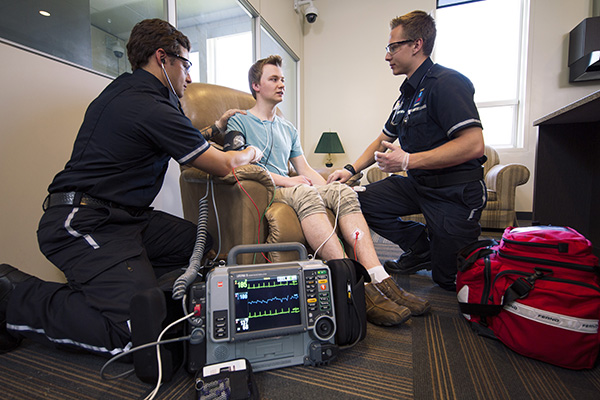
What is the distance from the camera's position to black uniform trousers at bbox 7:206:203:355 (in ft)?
3.02

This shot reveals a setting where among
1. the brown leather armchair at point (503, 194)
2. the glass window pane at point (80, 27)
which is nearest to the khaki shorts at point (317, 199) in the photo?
the glass window pane at point (80, 27)

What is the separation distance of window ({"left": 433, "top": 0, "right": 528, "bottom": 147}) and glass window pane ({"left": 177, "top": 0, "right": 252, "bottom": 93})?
2688 millimetres

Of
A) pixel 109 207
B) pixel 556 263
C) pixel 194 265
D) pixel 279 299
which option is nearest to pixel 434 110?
pixel 556 263

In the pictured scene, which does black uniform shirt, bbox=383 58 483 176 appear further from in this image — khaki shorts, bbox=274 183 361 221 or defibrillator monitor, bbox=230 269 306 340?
defibrillator monitor, bbox=230 269 306 340

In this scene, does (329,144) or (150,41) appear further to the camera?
(329,144)

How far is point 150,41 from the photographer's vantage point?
3.77ft

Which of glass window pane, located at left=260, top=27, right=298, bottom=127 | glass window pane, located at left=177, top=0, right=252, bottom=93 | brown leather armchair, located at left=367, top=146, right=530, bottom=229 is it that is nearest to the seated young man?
glass window pane, located at left=177, top=0, right=252, bottom=93

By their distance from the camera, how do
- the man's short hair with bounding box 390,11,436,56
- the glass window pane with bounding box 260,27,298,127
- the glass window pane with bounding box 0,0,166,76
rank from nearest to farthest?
the glass window pane with bounding box 0,0,166,76, the man's short hair with bounding box 390,11,436,56, the glass window pane with bounding box 260,27,298,127

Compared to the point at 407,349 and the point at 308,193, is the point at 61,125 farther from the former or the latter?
the point at 407,349

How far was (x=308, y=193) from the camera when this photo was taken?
4.50ft

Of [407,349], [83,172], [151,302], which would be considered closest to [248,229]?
[151,302]

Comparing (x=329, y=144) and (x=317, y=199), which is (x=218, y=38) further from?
(x=317, y=199)

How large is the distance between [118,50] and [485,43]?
14.3 ft

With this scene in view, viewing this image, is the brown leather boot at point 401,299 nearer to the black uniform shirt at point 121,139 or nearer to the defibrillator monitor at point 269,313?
the defibrillator monitor at point 269,313
